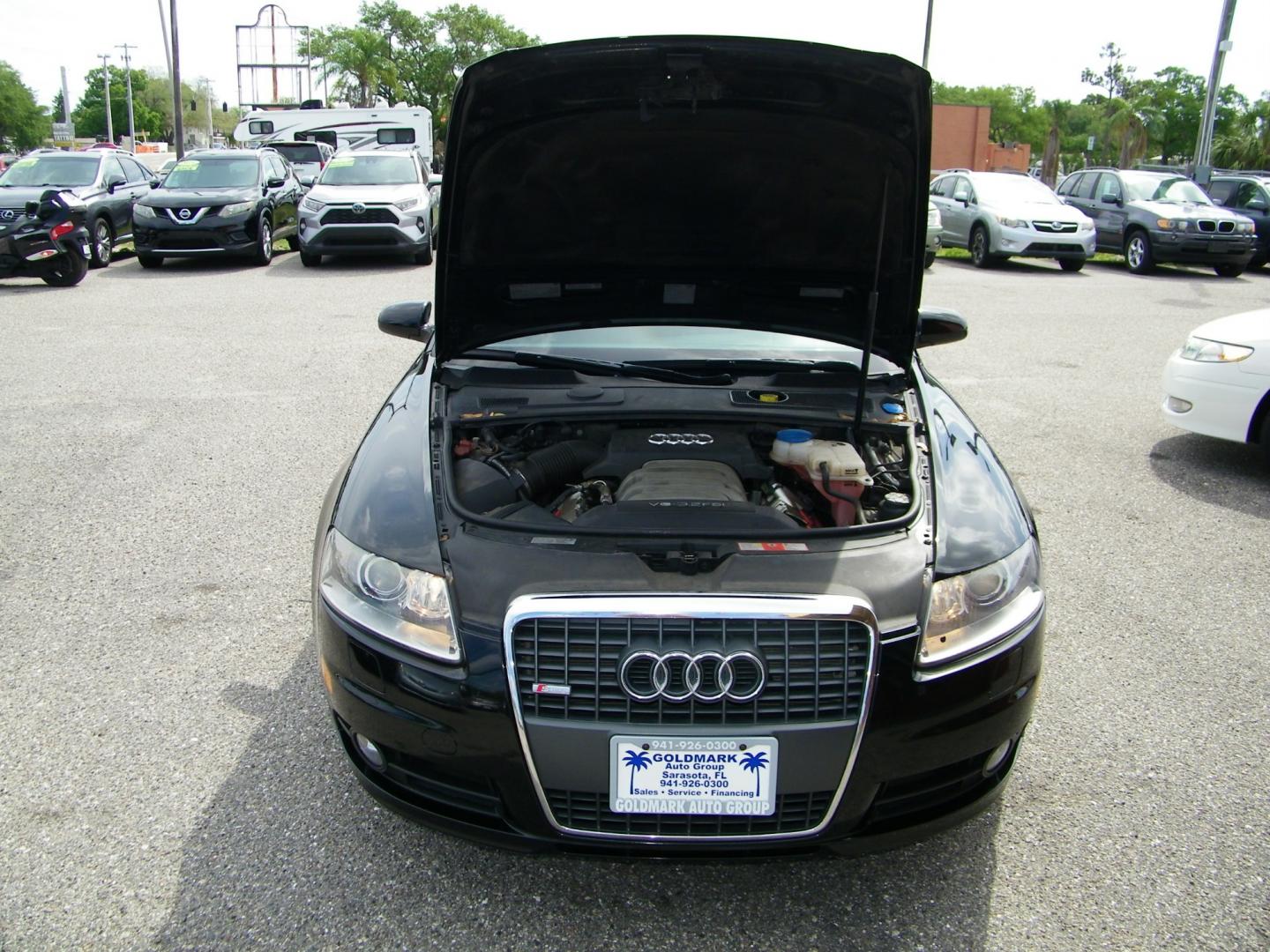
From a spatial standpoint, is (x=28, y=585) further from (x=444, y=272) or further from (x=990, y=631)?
(x=990, y=631)

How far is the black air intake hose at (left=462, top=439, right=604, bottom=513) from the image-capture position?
2848mm

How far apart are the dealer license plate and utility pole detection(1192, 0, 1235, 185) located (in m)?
21.3

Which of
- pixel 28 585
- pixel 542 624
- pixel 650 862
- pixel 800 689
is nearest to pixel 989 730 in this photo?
pixel 800 689

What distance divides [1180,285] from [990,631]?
51.5 feet

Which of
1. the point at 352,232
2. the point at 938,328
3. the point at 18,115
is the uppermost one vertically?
the point at 18,115

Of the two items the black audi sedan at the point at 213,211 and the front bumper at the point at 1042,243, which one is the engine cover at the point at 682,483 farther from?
the front bumper at the point at 1042,243

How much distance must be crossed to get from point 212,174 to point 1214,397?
1383 cm

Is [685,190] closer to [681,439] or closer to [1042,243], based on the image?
[681,439]

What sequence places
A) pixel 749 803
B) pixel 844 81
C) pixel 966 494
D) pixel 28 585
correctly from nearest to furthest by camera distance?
pixel 749 803
pixel 966 494
pixel 844 81
pixel 28 585

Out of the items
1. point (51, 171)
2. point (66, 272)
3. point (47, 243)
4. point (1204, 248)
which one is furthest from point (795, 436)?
point (1204, 248)

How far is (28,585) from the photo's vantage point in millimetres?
4230

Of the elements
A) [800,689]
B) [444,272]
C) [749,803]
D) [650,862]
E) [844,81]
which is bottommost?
[650,862]

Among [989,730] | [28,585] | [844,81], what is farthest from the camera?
[28,585]

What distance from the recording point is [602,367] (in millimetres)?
3404
